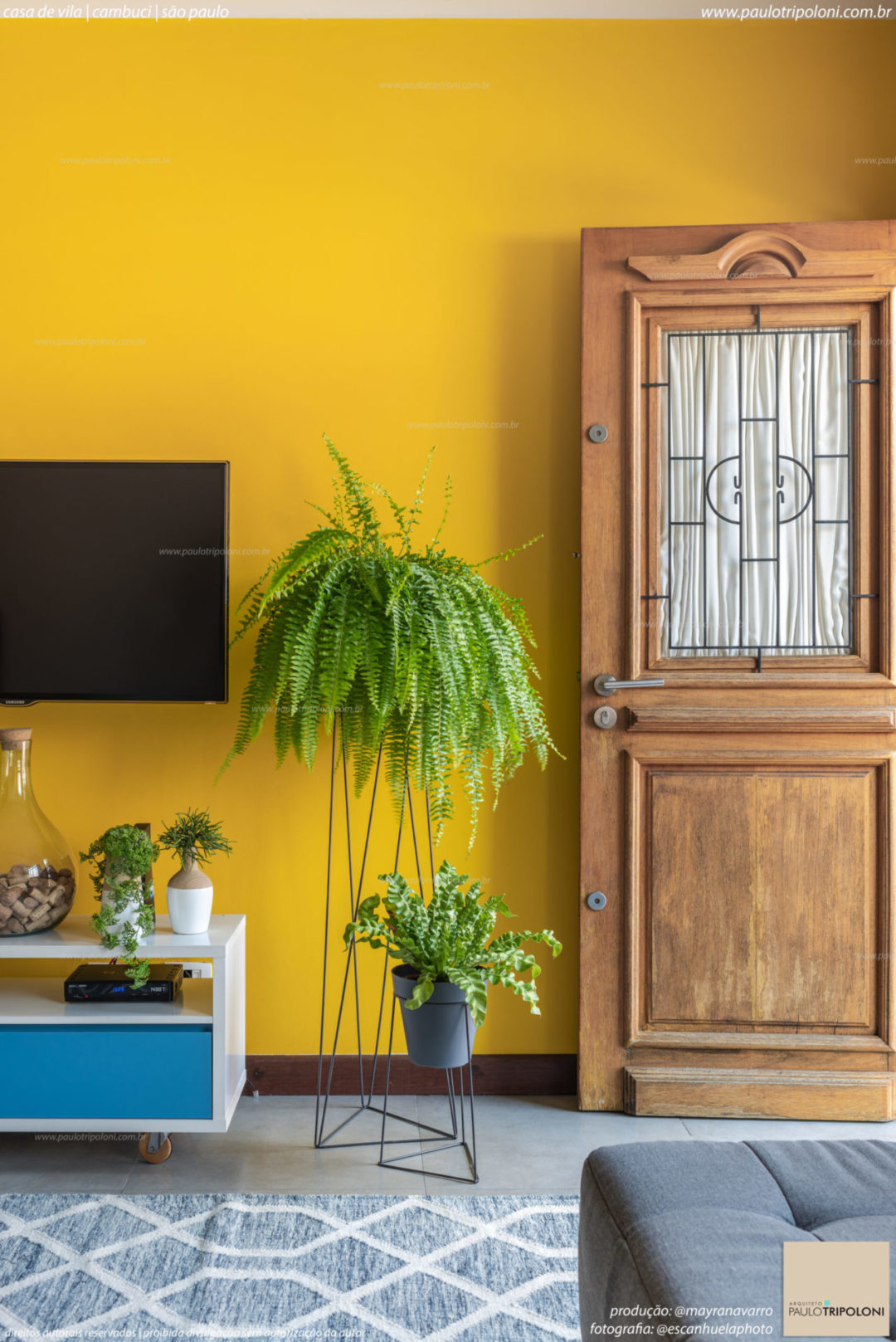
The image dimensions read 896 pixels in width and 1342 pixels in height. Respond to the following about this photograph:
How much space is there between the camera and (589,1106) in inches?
98.7

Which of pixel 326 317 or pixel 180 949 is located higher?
pixel 326 317

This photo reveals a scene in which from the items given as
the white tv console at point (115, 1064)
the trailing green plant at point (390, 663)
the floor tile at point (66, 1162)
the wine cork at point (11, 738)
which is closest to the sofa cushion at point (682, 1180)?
the trailing green plant at point (390, 663)

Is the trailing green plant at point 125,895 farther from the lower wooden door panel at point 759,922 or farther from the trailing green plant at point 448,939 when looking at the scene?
the lower wooden door panel at point 759,922

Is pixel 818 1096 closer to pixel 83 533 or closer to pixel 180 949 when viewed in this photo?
pixel 180 949

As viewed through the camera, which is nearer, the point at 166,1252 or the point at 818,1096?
the point at 166,1252

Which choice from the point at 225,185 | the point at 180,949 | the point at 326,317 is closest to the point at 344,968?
the point at 180,949

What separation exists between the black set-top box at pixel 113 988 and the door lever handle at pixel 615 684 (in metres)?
1.32

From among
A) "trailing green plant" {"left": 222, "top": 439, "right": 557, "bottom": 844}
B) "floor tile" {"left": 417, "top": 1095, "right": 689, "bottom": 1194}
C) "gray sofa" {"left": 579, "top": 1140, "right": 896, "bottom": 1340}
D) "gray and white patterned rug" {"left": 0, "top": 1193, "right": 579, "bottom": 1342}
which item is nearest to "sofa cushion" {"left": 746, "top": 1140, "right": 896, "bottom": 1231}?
"gray sofa" {"left": 579, "top": 1140, "right": 896, "bottom": 1340}

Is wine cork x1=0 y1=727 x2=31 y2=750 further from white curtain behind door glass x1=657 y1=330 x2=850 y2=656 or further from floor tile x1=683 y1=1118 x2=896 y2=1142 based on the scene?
floor tile x1=683 y1=1118 x2=896 y2=1142

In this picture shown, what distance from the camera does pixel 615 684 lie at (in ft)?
8.24

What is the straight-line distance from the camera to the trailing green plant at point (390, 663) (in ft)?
6.88

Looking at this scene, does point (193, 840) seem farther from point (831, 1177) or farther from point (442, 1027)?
point (831, 1177)

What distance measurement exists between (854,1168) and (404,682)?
121 centimetres

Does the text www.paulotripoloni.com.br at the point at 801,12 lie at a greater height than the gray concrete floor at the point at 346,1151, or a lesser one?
greater
